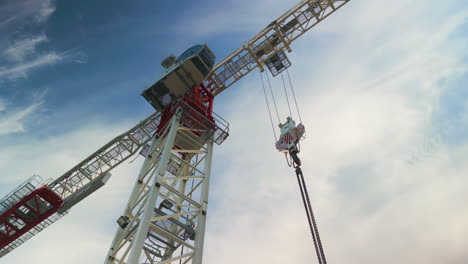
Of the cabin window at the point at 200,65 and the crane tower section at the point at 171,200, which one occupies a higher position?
the cabin window at the point at 200,65

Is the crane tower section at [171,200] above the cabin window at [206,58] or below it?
below

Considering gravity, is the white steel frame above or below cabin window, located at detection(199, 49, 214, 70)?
below

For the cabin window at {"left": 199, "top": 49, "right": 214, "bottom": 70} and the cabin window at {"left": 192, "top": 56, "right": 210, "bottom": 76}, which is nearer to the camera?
the cabin window at {"left": 192, "top": 56, "right": 210, "bottom": 76}

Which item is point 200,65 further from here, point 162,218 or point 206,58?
point 162,218

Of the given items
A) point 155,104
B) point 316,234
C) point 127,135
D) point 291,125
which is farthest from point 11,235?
point 316,234

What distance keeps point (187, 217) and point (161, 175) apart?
87.5 inches

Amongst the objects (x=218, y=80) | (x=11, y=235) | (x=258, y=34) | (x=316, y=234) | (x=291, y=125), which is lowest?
(x=11, y=235)

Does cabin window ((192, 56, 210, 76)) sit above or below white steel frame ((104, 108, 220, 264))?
above

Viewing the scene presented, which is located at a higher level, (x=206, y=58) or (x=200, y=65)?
(x=206, y=58)

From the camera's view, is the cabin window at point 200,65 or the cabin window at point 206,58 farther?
the cabin window at point 206,58

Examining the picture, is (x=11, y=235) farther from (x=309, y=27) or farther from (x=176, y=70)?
(x=309, y=27)

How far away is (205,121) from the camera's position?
17.3 metres

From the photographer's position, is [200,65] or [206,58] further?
[206,58]

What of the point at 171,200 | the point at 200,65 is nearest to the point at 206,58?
the point at 200,65
